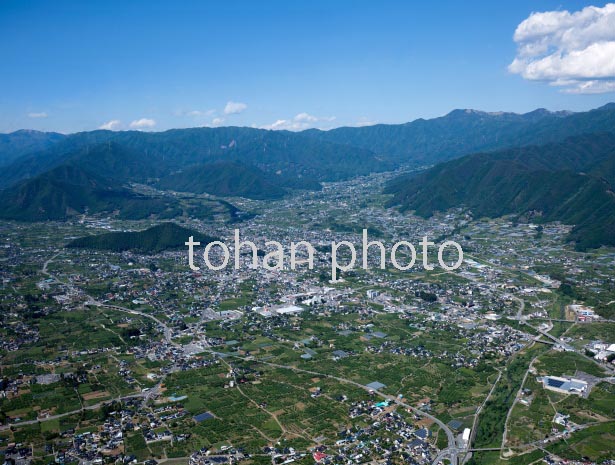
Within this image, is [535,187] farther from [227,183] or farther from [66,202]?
[66,202]

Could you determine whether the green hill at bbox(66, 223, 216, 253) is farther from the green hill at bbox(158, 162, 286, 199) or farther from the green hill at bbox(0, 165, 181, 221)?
the green hill at bbox(158, 162, 286, 199)

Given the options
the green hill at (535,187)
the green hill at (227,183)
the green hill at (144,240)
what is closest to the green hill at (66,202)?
the green hill at (227,183)

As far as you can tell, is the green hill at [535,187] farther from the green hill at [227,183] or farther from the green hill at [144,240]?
the green hill at [144,240]

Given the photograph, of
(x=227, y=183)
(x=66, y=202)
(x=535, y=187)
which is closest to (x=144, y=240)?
(x=66, y=202)

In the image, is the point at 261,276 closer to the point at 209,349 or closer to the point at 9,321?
the point at 209,349

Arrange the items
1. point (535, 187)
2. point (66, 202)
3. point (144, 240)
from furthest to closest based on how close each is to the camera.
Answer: point (66, 202)
point (535, 187)
point (144, 240)
